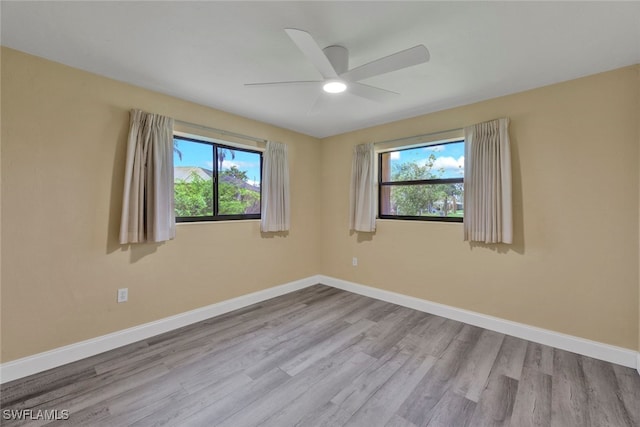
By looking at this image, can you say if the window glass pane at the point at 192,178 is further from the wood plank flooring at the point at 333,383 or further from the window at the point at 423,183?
the window at the point at 423,183

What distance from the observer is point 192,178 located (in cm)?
301

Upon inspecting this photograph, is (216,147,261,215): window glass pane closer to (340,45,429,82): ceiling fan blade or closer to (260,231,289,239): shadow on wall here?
(260,231,289,239): shadow on wall

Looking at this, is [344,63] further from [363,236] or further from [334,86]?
[363,236]

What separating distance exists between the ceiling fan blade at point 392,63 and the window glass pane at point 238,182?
1967mm

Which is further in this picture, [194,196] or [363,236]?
[363,236]

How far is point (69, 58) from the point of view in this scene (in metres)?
2.03

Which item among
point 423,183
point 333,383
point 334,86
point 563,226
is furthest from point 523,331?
point 334,86

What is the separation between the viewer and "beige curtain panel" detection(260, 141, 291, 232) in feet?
11.4

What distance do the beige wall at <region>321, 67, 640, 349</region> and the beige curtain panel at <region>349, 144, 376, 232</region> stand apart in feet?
2.53

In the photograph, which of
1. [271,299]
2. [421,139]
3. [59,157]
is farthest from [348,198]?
[59,157]

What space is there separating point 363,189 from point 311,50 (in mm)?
2292

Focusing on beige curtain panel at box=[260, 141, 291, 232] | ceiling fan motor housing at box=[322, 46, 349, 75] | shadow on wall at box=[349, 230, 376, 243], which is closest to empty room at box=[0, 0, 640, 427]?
ceiling fan motor housing at box=[322, 46, 349, 75]

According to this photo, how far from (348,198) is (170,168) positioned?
7.83 feet

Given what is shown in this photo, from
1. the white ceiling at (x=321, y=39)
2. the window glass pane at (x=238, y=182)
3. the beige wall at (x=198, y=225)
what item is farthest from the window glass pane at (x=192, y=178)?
the white ceiling at (x=321, y=39)
